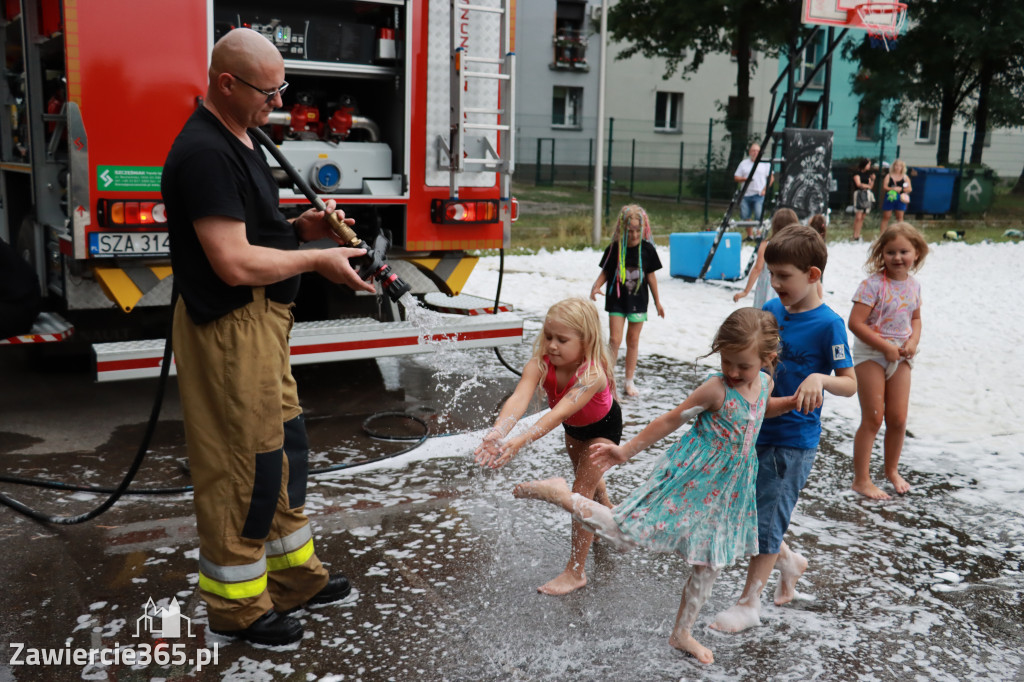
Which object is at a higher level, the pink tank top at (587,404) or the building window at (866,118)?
the building window at (866,118)

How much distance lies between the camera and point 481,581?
3.78m

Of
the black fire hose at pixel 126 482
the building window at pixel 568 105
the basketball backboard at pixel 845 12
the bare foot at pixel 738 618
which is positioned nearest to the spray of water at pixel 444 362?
the black fire hose at pixel 126 482

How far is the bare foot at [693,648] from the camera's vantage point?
3182 mm

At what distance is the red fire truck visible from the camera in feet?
16.5

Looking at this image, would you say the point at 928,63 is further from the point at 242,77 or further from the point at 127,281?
the point at 242,77

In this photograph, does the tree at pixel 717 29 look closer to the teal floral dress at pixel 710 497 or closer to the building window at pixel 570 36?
the building window at pixel 570 36

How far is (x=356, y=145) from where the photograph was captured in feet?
20.1

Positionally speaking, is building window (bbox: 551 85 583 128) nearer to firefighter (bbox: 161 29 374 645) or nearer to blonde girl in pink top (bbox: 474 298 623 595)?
blonde girl in pink top (bbox: 474 298 623 595)

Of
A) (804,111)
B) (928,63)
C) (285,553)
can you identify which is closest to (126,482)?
(285,553)

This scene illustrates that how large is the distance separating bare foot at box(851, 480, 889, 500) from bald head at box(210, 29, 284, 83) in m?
3.57

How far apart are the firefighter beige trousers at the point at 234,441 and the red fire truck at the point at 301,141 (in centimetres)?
202

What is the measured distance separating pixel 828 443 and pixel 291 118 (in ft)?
13.0

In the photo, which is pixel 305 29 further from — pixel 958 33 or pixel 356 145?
pixel 958 33

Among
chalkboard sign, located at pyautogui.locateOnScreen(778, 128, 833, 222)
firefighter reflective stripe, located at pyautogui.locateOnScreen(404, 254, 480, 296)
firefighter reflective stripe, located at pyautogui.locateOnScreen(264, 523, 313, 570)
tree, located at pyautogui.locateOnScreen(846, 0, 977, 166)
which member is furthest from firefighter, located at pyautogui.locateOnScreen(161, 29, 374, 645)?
tree, located at pyautogui.locateOnScreen(846, 0, 977, 166)
